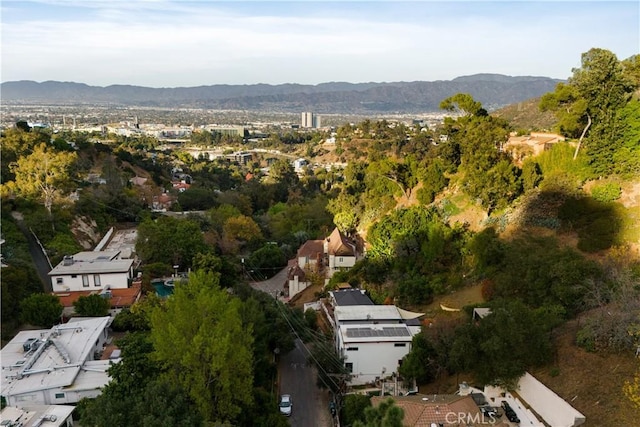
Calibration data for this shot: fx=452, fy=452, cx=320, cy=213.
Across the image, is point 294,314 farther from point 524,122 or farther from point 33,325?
point 524,122

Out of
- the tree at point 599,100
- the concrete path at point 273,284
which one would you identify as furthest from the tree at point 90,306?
the tree at point 599,100

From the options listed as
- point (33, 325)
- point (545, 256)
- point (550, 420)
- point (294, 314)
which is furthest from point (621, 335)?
point (33, 325)

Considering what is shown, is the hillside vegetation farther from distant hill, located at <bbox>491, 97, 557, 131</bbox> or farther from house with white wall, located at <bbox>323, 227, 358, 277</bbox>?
distant hill, located at <bbox>491, 97, 557, 131</bbox>

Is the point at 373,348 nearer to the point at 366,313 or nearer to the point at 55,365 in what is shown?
the point at 366,313

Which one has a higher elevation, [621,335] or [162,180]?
[621,335]

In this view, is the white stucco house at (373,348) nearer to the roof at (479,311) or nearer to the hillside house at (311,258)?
the roof at (479,311)
